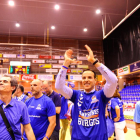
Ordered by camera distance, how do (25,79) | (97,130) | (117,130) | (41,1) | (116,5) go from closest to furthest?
1. (97,130)
2. (117,130)
3. (41,1)
4. (116,5)
5. (25,79)

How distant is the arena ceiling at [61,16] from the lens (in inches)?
369

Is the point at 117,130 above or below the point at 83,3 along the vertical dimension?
below

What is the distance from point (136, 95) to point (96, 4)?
675 centimetres

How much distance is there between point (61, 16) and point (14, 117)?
1032cm

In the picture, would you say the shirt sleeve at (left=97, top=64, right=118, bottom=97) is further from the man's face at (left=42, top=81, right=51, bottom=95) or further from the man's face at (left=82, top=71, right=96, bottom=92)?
the man's face at (left=42, top=81, right=51, bottom=95)

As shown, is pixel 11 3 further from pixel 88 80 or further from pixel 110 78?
pixel 110 78

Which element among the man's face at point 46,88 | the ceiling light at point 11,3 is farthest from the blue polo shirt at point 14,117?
the ceiling light at point 11,3

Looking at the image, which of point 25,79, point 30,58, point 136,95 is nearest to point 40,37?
A: point 30,58

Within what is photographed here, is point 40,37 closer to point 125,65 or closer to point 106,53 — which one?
point 106,53

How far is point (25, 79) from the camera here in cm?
1295

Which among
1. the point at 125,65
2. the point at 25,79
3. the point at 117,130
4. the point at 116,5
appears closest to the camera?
the point at 117,130

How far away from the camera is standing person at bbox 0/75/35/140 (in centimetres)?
146

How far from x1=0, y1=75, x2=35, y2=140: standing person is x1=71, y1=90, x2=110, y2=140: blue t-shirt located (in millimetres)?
593

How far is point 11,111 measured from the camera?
1.56 m
